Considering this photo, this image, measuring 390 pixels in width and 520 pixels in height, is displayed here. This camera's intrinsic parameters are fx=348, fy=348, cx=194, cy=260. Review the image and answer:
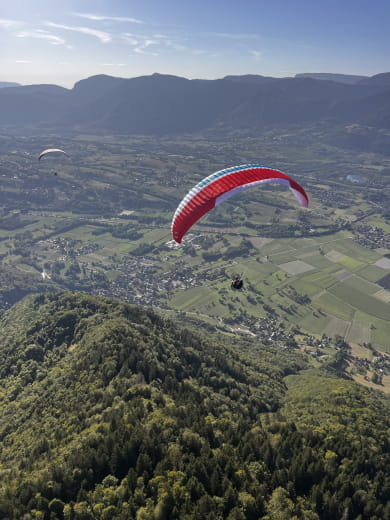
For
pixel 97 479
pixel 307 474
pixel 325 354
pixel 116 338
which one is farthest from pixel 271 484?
pixel 325 354

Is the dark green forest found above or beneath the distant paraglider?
beneath

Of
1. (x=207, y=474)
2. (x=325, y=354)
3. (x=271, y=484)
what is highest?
(x=207, y=474)

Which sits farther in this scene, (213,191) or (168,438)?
(168,438)

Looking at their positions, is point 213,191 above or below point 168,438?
above

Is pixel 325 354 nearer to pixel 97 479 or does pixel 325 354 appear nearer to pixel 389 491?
pixel 389 491
